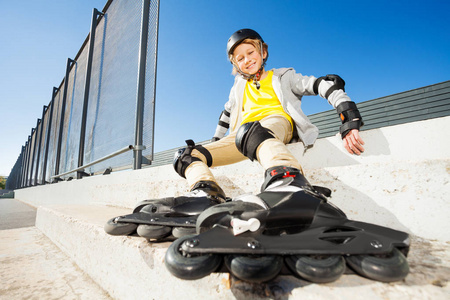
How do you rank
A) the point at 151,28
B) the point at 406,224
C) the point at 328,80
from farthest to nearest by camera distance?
the point at 151,28 → the point at 328,80 → the point at 406,224

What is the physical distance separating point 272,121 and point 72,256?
140 cm

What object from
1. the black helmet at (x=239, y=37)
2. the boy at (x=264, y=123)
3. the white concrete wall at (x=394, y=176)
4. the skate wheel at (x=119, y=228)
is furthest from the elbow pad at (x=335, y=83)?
the skate wheel at (x=119, y=228)

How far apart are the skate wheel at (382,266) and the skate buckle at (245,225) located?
215 millimetres

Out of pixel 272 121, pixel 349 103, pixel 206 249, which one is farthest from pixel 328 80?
pixel 206 249

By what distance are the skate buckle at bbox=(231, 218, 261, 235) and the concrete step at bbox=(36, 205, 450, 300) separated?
102mm

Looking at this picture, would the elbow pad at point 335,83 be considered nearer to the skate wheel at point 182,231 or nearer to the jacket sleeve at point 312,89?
the jacket sleeve at point 312,89

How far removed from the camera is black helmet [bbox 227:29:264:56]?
145cm

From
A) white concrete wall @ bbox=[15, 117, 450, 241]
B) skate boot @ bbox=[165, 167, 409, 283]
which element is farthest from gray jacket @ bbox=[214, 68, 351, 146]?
skate boot @ bbox=[165, 167, 409, 283]

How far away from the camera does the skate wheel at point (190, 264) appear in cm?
45

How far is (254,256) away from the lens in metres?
0.46

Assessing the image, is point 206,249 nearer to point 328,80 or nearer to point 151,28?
point 328,80

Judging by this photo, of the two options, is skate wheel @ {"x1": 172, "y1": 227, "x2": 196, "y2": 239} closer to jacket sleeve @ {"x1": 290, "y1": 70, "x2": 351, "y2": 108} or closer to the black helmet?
jacket sleeve @ {"x1": 290, "y1": 70, "x2": 351, "y2": 108}

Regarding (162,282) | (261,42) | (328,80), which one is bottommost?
(162,282)

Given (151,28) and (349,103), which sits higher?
(151,28)
